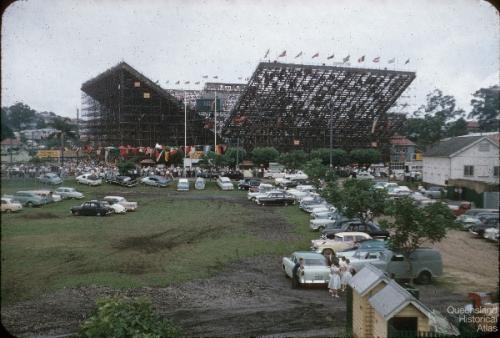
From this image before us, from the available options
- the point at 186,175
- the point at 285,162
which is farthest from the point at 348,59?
the point at 186,175

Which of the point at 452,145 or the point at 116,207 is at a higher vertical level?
the point at 452,145

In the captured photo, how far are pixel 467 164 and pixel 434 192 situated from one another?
2609 mm

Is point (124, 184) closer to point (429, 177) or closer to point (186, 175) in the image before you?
point (186, 175)

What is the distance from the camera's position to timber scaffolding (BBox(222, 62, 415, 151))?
170 feet

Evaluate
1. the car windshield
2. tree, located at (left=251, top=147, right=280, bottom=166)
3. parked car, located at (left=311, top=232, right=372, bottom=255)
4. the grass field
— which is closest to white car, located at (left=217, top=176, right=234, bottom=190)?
the grass field

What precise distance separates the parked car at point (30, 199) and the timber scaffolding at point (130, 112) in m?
23.3

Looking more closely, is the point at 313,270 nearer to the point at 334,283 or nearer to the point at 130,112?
the point at 334,283

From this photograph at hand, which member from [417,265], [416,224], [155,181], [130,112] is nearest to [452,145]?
[416,224]

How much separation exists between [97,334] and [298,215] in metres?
17.9

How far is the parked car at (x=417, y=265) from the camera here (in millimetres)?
11781

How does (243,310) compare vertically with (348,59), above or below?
below

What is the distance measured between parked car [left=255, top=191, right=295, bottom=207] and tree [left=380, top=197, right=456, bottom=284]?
52.2ft

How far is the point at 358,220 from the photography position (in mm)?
18453

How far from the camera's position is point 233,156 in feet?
152
